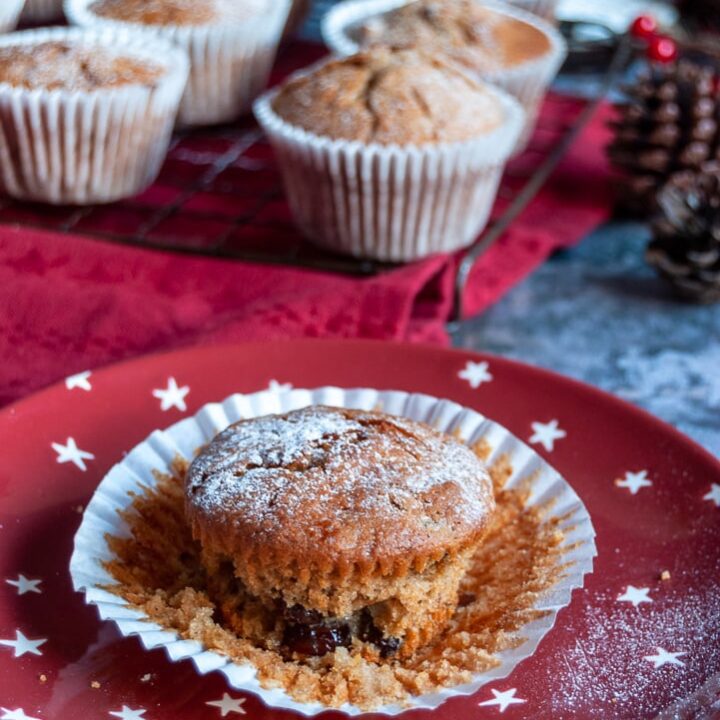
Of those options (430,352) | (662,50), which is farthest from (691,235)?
(430,352)

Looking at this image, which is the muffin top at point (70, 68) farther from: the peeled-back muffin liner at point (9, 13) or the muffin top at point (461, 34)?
the muffin top at point (461, 34)

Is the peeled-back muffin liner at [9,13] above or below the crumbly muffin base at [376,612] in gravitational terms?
above

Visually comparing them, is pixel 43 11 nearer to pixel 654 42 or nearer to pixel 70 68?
pixel 70 68

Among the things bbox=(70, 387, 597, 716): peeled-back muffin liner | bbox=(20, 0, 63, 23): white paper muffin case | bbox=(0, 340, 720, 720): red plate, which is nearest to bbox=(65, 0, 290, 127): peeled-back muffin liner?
bbox=(20, 0, 63, 23): white paper muffin case

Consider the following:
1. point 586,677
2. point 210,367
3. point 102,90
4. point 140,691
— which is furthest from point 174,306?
point 586,677

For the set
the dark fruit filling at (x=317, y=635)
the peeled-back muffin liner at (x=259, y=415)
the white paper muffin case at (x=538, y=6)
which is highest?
the peeled-back muffin liner at (x=259, y=415)

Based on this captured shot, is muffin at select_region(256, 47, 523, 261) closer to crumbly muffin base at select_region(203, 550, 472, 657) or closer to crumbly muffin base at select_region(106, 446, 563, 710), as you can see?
crumbly muffin base at select_region(106, 446, 563, 710)

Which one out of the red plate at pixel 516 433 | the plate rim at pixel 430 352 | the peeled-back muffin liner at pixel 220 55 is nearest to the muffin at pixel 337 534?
the red plate at pixel 516 433
